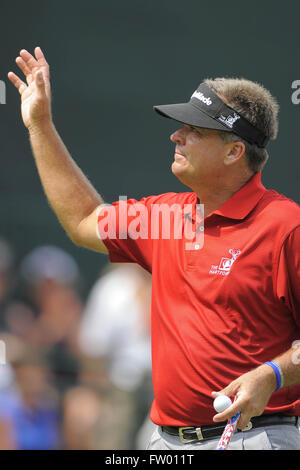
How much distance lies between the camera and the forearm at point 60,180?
352cm

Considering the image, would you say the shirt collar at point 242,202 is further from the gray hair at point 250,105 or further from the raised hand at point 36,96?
the raised hand at point 36,96

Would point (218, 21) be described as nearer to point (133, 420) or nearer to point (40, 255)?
point (40, 255)

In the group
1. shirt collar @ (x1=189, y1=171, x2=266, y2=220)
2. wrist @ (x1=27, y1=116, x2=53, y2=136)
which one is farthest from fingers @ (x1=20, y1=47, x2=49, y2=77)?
shirt collar @ (x1=189, y1=171, x2=266, y2=220)

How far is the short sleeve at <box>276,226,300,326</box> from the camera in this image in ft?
9.93

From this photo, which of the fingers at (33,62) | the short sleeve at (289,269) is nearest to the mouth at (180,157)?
the short sleeve at (289,269)

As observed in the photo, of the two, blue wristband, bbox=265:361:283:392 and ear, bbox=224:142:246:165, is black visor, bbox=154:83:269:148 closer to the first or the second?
ear, bbox=224:142:246:165

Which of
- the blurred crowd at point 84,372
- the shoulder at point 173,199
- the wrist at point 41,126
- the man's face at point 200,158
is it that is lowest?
the blurred crowd at point 84,372

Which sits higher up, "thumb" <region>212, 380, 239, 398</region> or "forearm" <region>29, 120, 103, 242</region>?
"forearm" <region>29, 120, 103, 242</region>

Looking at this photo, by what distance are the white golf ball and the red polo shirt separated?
1.14ft

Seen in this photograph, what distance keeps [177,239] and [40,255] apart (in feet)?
10.4

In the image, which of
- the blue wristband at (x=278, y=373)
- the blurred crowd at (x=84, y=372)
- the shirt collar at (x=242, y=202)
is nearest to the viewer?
the blue wristband at (x=278, y=373)

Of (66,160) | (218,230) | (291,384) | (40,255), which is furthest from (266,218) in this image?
(40,255)

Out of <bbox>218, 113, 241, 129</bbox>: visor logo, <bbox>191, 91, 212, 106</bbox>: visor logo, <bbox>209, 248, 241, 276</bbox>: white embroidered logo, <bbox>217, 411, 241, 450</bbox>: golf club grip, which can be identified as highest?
<bbox>191, 91, 212, 106</bbox>: visor logo

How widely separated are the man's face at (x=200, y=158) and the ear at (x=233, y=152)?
2 cm
